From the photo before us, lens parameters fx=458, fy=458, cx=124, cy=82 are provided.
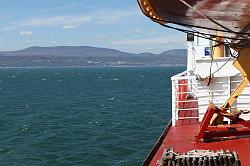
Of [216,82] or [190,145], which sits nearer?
[190,145]

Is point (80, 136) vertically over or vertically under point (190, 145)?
under

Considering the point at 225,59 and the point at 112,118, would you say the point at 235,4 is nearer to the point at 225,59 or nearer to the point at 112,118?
the point at 225,59

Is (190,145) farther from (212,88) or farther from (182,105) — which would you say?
(182,105)

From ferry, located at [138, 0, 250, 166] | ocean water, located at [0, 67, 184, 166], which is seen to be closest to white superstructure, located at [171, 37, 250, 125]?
ferry, located at [138, 0, 250, 166]

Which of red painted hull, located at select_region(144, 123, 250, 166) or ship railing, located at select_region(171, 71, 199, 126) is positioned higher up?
ship railing, located at select_region(171, 71, 199, 126)

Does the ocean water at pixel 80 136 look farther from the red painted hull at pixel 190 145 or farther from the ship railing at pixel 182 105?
the red painted hull at pixel 190 145

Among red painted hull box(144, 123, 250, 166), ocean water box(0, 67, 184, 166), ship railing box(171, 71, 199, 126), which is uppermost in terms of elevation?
ship railing box(171, 71, 199, 126)

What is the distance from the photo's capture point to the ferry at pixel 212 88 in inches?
306

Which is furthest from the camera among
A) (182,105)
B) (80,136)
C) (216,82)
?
(80,136)

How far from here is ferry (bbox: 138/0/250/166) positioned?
777cm

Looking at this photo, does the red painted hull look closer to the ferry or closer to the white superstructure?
the ferry

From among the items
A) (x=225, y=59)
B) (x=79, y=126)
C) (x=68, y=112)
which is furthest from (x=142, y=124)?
(x=225, y=59)

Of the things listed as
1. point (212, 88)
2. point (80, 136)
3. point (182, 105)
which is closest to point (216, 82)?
point (212, 88)

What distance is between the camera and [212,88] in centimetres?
1440
